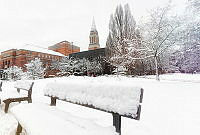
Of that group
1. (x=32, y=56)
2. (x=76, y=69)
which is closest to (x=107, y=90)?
(x=76, y=69)

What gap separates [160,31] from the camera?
13461 millimetres

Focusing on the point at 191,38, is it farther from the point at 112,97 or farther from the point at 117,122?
the point at 117,122

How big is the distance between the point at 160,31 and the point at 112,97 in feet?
41.3

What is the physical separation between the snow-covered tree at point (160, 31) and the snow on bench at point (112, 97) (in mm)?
10703

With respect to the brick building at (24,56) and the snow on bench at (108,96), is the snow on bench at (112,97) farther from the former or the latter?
the brick building at (24,56)

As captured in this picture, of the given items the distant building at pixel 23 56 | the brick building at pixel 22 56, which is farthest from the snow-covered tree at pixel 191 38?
the brick building at pixel 22 56

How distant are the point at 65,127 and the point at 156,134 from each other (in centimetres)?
181

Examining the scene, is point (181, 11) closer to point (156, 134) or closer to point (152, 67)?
point (152, 67)

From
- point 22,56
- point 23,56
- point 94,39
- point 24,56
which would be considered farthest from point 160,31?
point 94,39

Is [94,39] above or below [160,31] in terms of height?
above

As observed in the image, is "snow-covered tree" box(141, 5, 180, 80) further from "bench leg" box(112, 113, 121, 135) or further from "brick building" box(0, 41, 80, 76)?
"brick building" box(0, 41, 80, 76)

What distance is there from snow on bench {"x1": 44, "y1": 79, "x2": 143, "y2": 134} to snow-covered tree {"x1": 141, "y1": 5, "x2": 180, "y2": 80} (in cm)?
1070

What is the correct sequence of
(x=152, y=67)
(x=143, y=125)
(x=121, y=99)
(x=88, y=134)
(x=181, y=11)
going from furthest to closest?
(x=152, y=67)
(x=181, y=11)
(x=143, y=125)
(x=121, y=99)
(x=88, y=134)

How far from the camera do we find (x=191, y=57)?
40.6ft
